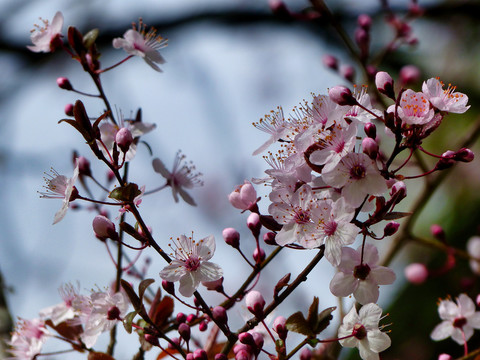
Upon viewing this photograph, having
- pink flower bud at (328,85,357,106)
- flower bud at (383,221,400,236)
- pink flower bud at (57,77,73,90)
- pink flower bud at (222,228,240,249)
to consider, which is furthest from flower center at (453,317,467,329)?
pink flower bud at (57,77,73,90)

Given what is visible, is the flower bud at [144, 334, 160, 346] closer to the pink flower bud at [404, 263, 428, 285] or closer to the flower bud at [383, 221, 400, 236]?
the flower bud at [383, 221, 400, 236]

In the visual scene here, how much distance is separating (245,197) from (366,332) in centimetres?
33

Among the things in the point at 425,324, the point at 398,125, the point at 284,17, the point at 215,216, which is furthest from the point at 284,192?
the point at 215,216

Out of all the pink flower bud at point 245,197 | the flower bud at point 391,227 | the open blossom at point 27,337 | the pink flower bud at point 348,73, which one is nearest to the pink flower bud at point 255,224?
the pink flower bud at point 245,197

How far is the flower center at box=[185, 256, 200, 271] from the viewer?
1014mm

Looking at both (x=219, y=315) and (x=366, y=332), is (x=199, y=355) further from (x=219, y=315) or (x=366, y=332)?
(x=366, y=332)

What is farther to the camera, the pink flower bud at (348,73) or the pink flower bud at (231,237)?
the pink flower bud at (348,73)

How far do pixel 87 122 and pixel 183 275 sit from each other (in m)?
0.32

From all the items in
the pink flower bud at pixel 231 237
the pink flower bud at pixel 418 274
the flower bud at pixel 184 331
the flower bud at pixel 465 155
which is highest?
the flower bud at pixel 465 155

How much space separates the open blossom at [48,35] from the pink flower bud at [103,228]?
1.76ft

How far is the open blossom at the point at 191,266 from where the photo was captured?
99cm

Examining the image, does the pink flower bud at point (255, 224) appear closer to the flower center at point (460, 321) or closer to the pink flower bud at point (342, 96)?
the pink flower bud at point (342, 96)

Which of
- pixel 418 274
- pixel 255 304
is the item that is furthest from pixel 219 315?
pixel 418 274

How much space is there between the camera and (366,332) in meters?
1.01
